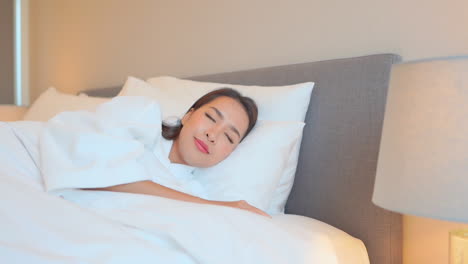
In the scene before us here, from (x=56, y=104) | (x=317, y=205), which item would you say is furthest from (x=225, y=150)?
(x=56, y=104)

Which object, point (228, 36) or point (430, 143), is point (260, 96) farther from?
point (430, 143)

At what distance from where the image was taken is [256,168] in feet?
5.29

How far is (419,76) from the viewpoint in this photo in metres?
0.98

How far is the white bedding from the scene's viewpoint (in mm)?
1000

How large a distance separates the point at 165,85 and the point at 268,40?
500 millimetres

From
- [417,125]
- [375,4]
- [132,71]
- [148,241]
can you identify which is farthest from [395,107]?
[132,71]

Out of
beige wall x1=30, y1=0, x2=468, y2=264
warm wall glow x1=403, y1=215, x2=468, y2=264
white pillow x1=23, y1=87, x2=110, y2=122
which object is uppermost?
beige wall x1=30, y1=0, x2=468, y2=264

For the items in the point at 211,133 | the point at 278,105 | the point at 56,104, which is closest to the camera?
the point at 211,133

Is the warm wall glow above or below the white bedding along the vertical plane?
below

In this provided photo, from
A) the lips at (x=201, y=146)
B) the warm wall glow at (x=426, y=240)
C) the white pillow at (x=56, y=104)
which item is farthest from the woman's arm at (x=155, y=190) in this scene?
the white pillow at (x=56, y=104)

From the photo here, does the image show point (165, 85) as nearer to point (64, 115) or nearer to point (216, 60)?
point (216, 60)

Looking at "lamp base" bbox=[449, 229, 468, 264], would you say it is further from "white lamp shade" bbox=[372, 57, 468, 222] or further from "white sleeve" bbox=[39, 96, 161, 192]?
"white sleeve" bbox=[39, 96, 161, 192]

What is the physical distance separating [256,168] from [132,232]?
604 mm

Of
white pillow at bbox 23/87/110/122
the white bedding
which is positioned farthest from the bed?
white pillow at bbox 23/87/110/122
